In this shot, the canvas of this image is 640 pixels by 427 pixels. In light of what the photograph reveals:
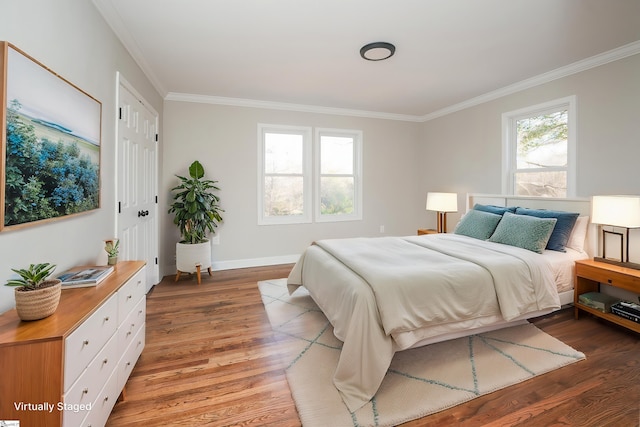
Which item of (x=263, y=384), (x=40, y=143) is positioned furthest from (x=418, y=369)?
(x=40, y=143)

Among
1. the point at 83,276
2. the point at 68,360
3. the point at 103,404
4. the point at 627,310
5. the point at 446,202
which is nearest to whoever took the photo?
the point at 68,360

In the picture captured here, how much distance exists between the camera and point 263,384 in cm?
183

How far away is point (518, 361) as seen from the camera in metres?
2.05

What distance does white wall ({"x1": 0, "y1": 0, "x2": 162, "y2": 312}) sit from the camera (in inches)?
50.0

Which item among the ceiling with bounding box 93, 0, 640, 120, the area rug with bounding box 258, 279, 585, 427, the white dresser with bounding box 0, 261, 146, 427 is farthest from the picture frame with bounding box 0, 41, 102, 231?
the area rug with bounding box 258, 279, 585, 427

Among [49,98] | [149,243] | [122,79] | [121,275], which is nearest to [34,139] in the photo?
[49,98]

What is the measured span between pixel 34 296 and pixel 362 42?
2866 millimetres

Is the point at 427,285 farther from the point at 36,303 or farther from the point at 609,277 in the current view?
the point at 36,303

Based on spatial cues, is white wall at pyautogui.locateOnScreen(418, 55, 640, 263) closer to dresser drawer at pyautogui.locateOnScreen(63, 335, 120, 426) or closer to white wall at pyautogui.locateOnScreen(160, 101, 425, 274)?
white wall at pyautogui.locateOnScreen(160, 101, 425, 274)

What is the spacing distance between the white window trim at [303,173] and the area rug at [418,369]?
2.16 m

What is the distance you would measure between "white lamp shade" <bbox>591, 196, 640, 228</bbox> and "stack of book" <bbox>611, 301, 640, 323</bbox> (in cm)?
67

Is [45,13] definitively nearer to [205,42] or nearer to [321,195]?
[205,42]

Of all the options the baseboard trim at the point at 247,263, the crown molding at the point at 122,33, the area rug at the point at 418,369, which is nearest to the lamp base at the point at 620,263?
the area rug at the point at 418,369

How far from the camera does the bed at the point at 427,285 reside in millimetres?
1741
